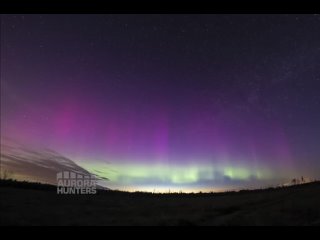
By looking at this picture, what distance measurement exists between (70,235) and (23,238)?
2.18 m

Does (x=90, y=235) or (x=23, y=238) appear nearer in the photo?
(x=23, y=238)

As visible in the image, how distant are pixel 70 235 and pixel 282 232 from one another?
9.98 metres
